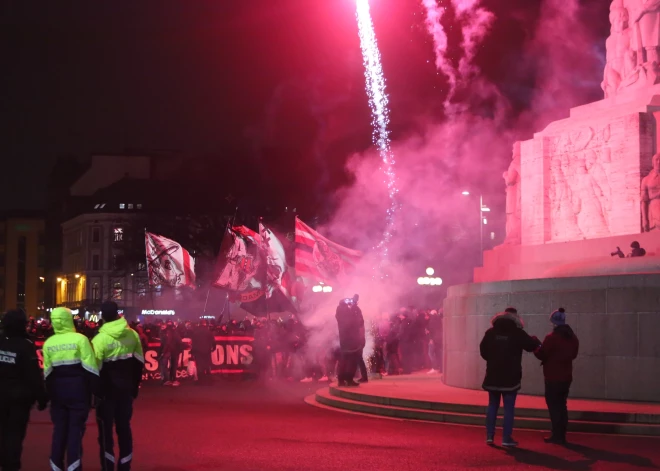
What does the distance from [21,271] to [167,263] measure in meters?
102

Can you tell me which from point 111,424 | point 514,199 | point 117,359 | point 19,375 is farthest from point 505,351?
point 514,199

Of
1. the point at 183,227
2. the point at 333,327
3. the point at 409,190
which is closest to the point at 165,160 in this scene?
the point at 183,227

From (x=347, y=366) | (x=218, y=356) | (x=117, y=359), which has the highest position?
(x=117, y=359)

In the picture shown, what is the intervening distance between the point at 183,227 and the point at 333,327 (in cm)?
3134

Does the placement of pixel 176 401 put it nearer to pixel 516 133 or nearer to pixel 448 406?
pixel 448 406

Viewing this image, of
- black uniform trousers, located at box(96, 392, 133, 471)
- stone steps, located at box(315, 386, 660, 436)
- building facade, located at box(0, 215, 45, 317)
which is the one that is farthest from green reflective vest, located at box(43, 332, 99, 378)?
building facade, located at box(0, 215, 45, 317)

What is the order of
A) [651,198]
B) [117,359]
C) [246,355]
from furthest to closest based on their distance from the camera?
[246,355] → [651,198] → [117,359]

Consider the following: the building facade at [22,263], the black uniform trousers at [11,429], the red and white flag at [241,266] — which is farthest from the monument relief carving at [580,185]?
the building facade at [22,263]

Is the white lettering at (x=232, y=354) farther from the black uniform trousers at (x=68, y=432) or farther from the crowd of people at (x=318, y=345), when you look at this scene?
the black uniform trousers at (x=68, y=432)

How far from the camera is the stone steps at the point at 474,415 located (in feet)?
45.0

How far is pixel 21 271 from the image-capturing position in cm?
13025

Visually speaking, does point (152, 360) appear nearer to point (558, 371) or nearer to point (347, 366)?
point (347, 366)

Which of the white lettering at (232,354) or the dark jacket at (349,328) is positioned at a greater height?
the dark jacket at (349,328)

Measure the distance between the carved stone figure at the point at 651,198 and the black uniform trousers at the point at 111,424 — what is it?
1208 centimetres
